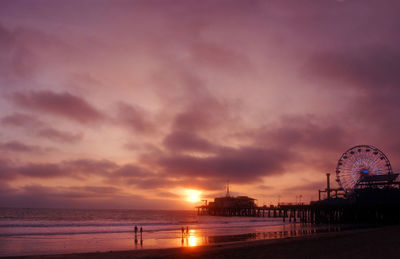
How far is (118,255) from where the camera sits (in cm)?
2144

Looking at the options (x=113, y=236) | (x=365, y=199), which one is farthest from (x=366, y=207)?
(x=113, y=236)

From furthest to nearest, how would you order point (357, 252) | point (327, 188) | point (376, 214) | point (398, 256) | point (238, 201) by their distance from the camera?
point (238, 201), point (327, 188), point (376, 214), point (357, 252), point (398, 256)

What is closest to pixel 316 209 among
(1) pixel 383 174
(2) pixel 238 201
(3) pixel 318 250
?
(1) pixel 383 174

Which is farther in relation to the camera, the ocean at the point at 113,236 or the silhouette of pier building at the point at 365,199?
the silhouette of pier building at the point at 365,199

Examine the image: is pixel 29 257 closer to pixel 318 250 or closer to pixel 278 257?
pixel 278 257

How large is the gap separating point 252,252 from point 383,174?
51866mm

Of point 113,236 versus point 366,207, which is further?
point 366,207

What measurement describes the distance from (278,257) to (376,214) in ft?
156

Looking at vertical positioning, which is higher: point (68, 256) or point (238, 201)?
point (68, 256)

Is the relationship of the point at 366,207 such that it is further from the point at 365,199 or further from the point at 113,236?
the point at 113,236

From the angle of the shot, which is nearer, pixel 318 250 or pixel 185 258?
pixel 185 258

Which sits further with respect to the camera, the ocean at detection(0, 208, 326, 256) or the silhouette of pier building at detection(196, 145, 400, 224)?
the silhouette of pier building at detection(196, 145, 400, 224)

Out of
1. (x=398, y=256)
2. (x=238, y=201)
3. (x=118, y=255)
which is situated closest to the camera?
(x=398, y=256)

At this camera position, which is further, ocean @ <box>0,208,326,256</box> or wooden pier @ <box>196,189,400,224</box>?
wooden pier @ <box>196,189,400,224</box>
